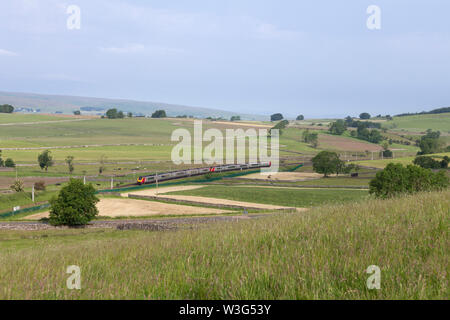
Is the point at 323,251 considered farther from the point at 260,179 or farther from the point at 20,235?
the point at 260,179

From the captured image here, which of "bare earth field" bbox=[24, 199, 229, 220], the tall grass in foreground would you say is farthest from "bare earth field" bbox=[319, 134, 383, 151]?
the tall grass in foreground

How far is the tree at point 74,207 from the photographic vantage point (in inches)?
1694

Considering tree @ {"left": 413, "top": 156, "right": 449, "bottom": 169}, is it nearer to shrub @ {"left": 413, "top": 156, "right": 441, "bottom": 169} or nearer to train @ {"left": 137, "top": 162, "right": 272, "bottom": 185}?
shrub @ {"left": 413, "top": 156, "right": 441, "bottom": 169}

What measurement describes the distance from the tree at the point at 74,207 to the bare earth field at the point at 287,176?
44.8 metres

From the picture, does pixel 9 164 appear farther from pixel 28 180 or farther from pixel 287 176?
pixel 287 176

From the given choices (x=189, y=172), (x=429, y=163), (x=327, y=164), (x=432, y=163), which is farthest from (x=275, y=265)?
(x=432, y=163)

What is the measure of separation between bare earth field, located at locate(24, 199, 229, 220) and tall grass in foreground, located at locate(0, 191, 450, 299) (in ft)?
134

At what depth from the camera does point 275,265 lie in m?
6.15

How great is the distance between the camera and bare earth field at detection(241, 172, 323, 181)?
278 feet

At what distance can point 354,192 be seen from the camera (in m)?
65.4

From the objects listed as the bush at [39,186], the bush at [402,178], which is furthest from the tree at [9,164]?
the bush at [402,178]

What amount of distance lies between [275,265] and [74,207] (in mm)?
41286

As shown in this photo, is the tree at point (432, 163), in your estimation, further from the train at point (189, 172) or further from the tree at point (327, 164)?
the train at point (189, 172)
